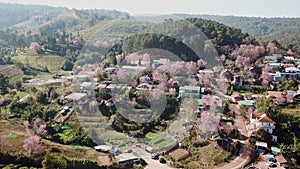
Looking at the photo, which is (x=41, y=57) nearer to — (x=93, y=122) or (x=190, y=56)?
(x=190, y=56)

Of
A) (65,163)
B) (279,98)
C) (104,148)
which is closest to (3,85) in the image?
(104,148)

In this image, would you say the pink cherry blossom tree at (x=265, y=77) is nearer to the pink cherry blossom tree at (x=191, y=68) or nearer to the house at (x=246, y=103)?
the house at (x=246, y=103)

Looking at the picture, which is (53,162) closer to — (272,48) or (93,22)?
(272,48)

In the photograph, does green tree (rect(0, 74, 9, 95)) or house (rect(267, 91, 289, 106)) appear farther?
green tree (rect(0, 74, 9, 95))

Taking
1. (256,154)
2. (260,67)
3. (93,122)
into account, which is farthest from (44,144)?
(260,67)

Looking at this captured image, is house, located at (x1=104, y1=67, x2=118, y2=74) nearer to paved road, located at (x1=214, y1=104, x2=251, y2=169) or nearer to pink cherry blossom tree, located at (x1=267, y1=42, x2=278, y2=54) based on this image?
paved road, located at (x1=214, y1=104, x2=251, y2=169)

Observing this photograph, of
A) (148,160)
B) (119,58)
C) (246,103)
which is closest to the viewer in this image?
(148,160)

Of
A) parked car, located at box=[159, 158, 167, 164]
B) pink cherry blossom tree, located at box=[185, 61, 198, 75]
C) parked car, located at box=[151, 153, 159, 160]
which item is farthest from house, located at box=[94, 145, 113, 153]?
pink cherry blossom tree, located at box=[185, 61, 198, 75]

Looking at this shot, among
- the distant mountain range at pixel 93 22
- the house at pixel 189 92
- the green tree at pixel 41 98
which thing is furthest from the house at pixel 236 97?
the distant mountain range at pixel 93 22

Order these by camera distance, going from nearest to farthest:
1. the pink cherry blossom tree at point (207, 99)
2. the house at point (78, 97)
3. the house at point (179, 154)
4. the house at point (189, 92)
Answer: the house at point (179, 154)
the pink cherry blossom tree at point (207, 99)
the house at point (78, 97)
the house at point (189, 92)

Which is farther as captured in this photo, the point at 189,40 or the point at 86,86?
the point at 189,40
